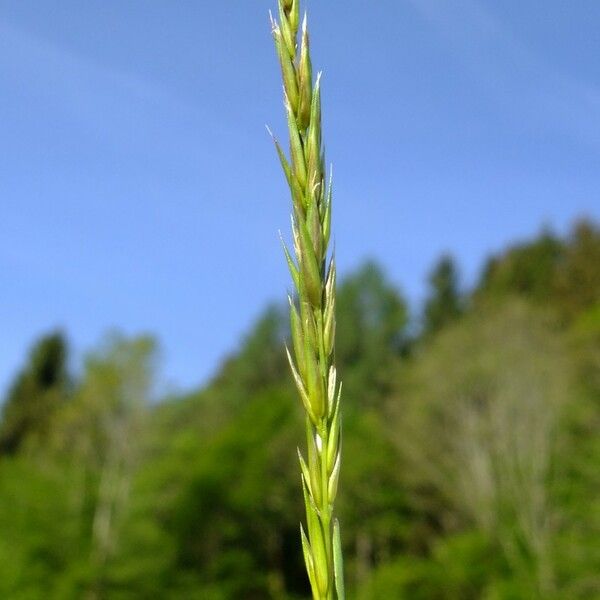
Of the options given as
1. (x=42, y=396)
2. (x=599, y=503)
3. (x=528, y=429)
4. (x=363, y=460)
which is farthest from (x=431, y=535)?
(x=42, y=396)

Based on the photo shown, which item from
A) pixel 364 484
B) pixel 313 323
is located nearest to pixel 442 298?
pixel 364 484

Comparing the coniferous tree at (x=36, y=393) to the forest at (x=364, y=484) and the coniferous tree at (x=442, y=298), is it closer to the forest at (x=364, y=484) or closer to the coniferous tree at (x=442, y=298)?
the forest at (x=364, y=484)

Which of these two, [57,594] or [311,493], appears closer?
[311,493]

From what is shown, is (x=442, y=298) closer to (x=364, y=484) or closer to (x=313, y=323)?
(x=364, y=484)

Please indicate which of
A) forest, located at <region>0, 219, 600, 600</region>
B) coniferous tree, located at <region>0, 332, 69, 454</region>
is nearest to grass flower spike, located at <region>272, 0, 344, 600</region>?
forest, located at <region>0, 219, 600, 600</region>

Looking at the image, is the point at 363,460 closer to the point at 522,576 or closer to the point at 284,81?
the point at 522,576

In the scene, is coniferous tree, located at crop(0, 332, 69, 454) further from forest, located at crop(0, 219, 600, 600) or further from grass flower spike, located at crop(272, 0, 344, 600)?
grass flower spike, located at crop(272, 0, 344, 600)

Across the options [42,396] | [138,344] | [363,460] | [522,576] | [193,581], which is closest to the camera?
[138,344]

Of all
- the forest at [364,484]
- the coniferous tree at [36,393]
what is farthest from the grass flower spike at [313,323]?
the coniferous tree at [36,393]

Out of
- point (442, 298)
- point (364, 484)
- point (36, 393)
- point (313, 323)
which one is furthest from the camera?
point (442, 298)
